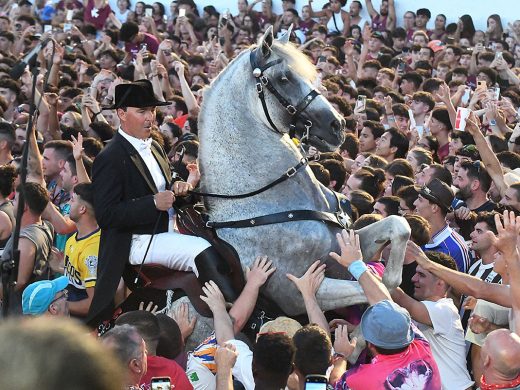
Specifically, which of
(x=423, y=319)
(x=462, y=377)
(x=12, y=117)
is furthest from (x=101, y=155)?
(x=12, y=117)

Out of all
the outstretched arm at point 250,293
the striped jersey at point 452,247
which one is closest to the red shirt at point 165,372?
the outstretched arm at point 250,293

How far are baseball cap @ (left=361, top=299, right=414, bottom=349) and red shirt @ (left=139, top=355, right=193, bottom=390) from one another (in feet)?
2.96

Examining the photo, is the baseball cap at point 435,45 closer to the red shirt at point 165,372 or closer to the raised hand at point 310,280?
the raised hand at point 310,280

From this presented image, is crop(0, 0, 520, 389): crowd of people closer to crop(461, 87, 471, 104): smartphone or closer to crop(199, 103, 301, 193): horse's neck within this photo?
crop(461, 87, 471, 104): smartphone

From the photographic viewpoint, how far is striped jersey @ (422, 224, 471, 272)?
724cm

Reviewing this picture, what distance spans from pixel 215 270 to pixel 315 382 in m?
1.59

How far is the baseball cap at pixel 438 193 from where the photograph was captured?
7.48 meters

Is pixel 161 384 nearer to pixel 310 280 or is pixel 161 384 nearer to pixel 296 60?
pixel 310 280

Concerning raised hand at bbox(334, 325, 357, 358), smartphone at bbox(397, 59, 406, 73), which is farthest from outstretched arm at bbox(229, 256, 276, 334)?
smartphone at bbox(397, 59, 406, 73)

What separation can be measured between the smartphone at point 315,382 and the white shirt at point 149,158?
2.06m

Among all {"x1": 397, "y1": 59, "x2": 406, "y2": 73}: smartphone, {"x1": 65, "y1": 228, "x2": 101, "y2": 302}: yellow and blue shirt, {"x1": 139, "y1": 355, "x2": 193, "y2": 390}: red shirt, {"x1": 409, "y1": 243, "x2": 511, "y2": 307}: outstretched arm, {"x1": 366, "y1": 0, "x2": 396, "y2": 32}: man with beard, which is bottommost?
{"x1": 366, "y1": 0, "x2": 396, "y2": 32}: man with beard

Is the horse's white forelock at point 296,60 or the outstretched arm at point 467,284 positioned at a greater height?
the horse's white forelock at point 296,60

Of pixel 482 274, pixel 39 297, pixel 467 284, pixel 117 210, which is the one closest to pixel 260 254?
pixel 117 210

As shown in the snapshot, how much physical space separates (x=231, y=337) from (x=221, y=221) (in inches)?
32.6
